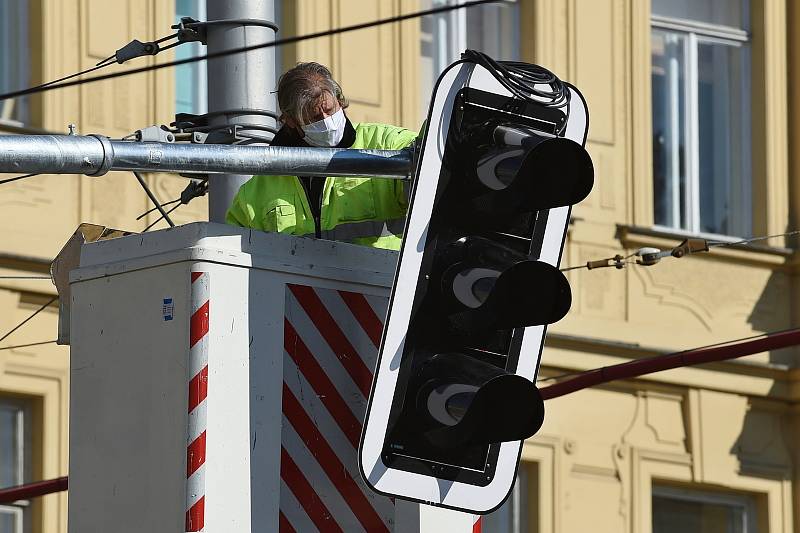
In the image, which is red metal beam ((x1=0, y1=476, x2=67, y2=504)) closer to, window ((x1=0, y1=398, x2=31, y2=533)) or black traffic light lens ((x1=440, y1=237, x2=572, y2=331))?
window ((x1=0, y1=398, x2=31, y2=533))

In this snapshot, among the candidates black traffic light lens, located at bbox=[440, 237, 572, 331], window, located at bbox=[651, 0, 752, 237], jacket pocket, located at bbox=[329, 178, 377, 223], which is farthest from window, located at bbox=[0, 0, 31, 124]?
black traffic light lens, located at bbox=[440, 237, 572, 331]

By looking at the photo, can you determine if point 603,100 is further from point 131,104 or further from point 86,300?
point 86,300

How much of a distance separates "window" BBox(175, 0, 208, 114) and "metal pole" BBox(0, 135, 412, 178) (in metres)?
9.83

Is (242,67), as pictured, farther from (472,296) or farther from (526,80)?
(472,296)

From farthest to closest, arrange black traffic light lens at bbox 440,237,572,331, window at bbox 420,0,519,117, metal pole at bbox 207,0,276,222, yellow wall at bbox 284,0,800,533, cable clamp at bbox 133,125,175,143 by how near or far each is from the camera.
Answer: yellow wall at bbox 284,0,800,533 → window at bbox 420,0,519,117 → metal pole at bbox 207,0,276,222 → cable clamp at bbox 133,125,175,143 → black traffic light lens at bbox 440,237,572,331

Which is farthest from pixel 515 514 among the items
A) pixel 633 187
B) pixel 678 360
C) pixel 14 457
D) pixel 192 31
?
pixel 192 31

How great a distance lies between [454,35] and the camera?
716 inches

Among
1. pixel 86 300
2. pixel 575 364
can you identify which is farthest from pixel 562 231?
pixel 575 364

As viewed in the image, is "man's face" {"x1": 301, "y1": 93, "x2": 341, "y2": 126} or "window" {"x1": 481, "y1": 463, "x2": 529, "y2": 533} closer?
"man's face" {"x1": 301, "y1": 93, "x2": 341, "y2": 126}

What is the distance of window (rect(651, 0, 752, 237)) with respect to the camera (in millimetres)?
19547

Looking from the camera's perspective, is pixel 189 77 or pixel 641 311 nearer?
pixel 189 77

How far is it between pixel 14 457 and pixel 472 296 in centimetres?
982

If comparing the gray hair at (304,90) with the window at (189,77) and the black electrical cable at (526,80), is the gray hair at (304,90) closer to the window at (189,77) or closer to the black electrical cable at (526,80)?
the black electrical cable at (526,80)

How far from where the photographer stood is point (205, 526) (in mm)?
5840
